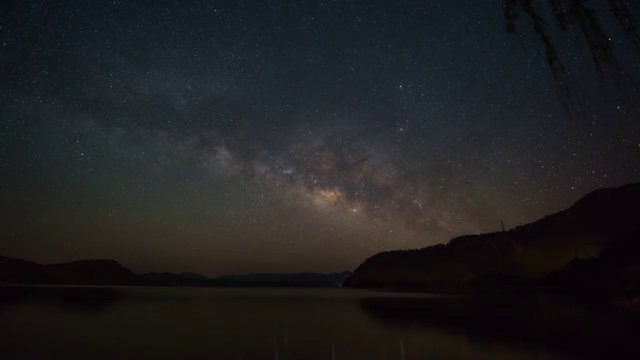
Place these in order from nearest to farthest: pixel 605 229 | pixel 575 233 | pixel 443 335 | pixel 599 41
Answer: pixel 599 41 < pixel 443 335 < pixel 605 229 < pixel 575 233

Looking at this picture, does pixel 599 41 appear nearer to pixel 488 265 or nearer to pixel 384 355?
pixel 384 355

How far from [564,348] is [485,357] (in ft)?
13.2

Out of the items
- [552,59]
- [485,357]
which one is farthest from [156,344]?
[552,59]

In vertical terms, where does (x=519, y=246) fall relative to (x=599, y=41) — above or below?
above

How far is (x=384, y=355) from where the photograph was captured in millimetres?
19281

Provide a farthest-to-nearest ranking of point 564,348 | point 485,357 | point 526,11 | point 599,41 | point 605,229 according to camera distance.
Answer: point 605,229 < point 564,348 < point 485,357 < point 526,11 < point 599,41

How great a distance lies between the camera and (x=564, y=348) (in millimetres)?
19797

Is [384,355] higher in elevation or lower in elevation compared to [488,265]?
lower

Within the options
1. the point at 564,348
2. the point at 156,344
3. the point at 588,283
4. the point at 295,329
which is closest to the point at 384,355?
the point at 564,348

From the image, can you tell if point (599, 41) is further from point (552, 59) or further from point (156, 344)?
point (156, 344)

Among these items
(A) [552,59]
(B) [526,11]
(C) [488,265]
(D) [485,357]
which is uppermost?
(C) [488,265]

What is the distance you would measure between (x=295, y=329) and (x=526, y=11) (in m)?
28.6

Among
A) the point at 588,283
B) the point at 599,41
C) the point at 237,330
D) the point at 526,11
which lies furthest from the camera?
the point at 588,283

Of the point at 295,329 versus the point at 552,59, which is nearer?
the point at 552,59
